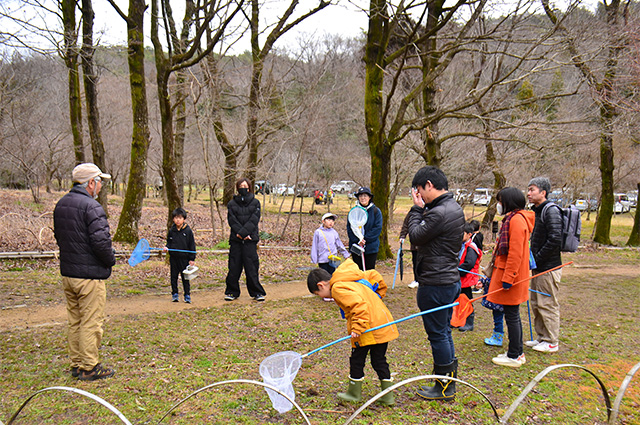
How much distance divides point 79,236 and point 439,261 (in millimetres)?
3461

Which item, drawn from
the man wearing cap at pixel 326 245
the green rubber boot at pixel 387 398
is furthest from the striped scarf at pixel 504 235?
the man wearing cap at pixel 326 245

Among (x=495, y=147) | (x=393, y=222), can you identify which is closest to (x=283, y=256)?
(x=495, y=147)

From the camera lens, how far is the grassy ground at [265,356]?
3746 mm

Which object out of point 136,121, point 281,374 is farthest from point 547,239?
point 136,121

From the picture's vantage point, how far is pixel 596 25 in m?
11.0

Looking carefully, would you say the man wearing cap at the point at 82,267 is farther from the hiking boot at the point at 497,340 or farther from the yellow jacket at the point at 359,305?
the hiking boot at the point at 497,340

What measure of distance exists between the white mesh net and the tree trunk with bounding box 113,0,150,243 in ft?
31.3

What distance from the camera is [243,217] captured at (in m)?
7.46

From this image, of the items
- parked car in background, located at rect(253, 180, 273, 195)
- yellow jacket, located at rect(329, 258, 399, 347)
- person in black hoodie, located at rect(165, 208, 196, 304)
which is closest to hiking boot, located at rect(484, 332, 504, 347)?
yellow jacket, located at rect(329, 258, 399, 347)

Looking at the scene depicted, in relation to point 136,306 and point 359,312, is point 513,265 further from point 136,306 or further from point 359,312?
point 136,306

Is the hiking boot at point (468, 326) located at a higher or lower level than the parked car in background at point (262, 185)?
lower

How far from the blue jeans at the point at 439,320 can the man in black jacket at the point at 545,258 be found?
1.99m

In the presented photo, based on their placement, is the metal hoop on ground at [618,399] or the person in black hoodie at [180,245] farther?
the person in black hoodie at [180,245]

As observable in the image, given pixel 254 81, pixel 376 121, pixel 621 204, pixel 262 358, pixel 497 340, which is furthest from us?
pixel 621 204
